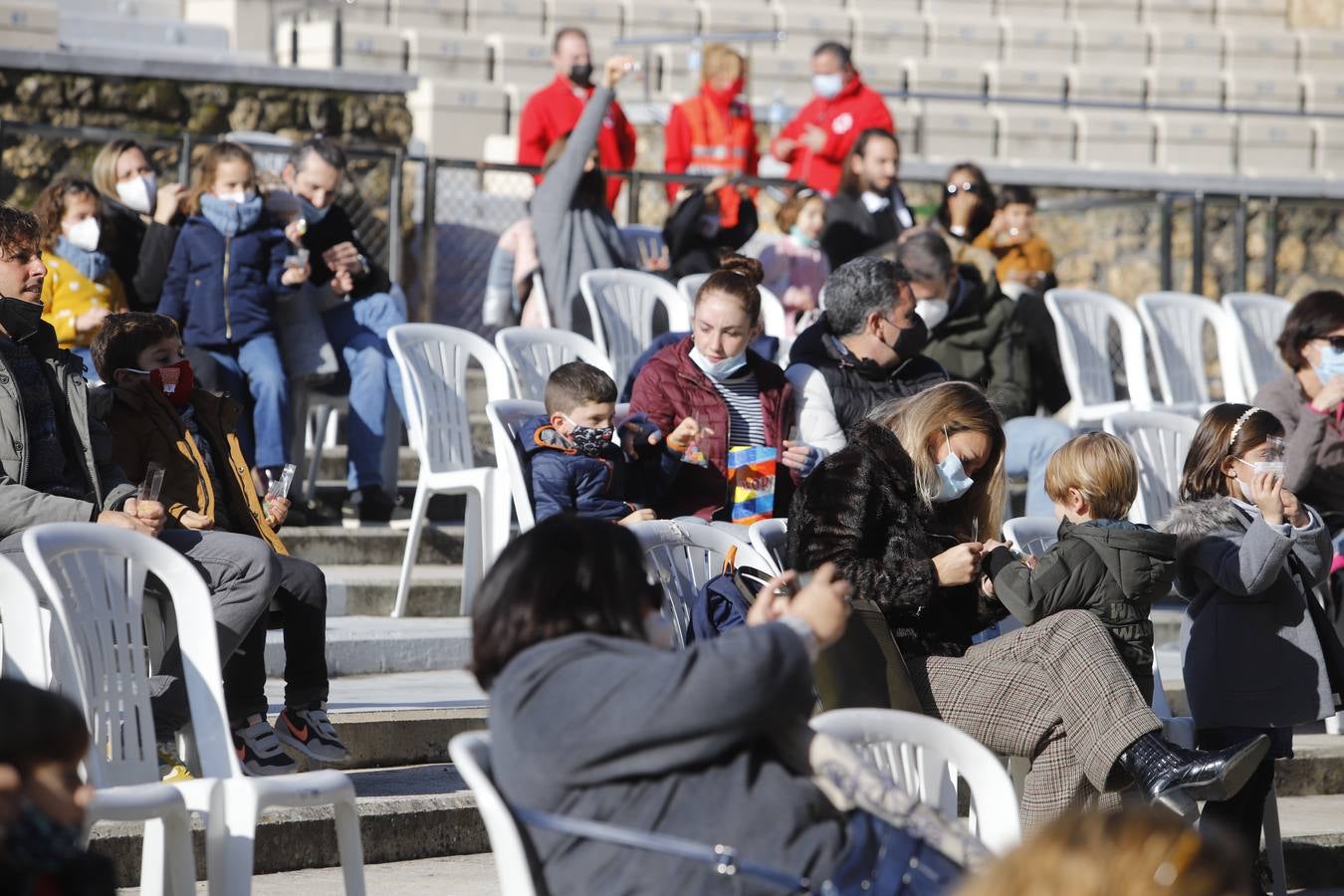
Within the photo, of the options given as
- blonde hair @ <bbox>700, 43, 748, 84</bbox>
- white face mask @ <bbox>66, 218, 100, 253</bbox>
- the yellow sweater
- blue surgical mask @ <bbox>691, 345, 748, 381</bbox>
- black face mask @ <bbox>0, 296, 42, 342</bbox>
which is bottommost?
blue surgical mask @ <bbox>691, 345, 748, 381</bbox>

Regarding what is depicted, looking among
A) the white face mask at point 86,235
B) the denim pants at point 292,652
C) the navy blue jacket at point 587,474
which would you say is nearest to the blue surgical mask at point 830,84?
the white face mask at point 86,235

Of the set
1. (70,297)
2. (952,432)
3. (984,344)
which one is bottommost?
(952,432)

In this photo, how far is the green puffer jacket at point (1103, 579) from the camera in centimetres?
404

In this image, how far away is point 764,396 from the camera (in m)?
5.33

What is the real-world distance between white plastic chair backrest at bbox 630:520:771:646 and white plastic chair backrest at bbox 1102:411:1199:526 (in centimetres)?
213

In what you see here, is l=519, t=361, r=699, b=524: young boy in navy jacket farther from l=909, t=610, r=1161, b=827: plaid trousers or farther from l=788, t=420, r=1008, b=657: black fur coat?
l=909, t=610, r=1161, b=827: plaid trousers

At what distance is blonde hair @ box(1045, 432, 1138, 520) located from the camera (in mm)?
4254

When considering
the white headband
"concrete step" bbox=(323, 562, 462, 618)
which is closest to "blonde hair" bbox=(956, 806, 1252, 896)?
the white headband

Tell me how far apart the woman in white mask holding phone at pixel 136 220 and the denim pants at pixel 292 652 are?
2.29m

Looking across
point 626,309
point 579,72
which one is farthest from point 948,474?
point 579,72

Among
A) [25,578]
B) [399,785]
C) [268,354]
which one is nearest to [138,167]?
[268,354]

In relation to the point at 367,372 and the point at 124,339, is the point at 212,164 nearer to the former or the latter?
the point at 367,372

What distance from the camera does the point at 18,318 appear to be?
397 cm

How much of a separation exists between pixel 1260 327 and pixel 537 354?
12.6 ft
